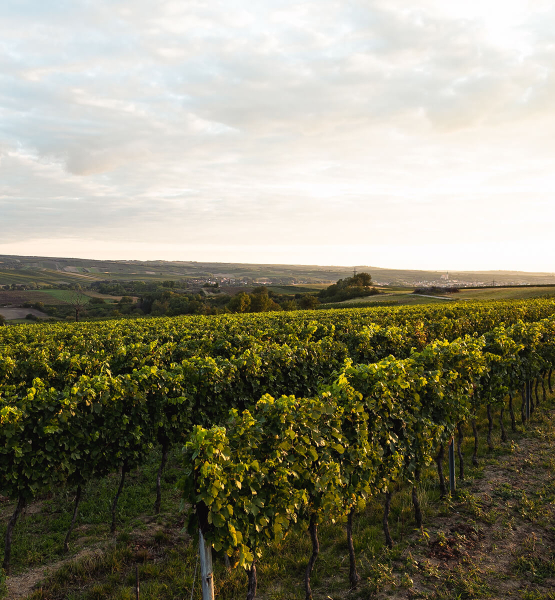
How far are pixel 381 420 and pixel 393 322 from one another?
13.6 m

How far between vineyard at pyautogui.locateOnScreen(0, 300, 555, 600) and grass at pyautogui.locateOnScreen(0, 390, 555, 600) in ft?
0.78

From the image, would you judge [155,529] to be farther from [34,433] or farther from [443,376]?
[443,376]

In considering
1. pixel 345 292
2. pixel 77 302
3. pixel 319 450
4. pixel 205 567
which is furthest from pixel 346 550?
pixel 345 292

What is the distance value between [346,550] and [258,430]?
10.4ft

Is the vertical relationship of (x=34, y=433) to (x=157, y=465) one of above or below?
above

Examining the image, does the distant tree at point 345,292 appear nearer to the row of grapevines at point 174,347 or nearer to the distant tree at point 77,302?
the distant tree at point 77,302

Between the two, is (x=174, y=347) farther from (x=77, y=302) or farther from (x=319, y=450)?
(x=77, y=302)

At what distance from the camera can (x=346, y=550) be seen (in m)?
6.29

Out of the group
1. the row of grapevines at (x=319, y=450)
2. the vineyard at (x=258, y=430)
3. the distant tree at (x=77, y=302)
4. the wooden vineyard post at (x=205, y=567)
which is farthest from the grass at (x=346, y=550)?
the distant tree at (x=77, y=302)

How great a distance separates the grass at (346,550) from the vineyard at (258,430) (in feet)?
0.78

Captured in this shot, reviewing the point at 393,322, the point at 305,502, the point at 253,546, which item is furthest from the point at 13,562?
the point at 393,322

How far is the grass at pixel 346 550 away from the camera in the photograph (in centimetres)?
531

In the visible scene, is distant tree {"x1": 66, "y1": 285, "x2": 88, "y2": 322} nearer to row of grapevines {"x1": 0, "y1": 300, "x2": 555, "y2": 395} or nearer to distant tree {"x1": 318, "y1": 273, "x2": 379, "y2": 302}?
row of grapevines {"x1": 0, "y1": 300, "x2": 555, "y2": 395}

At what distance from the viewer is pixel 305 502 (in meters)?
4.63
